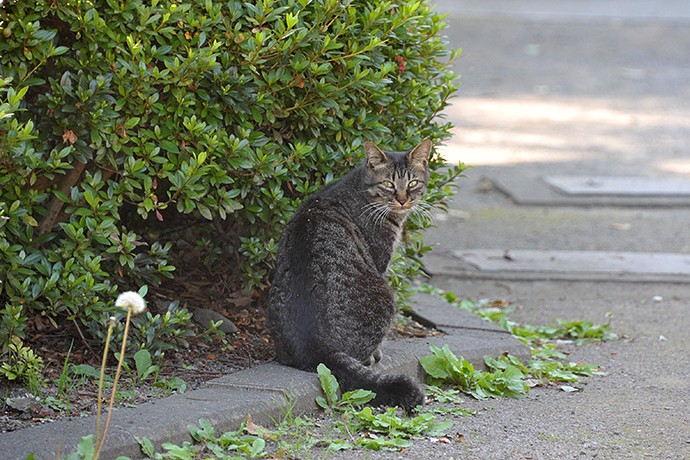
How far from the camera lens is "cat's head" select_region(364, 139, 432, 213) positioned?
4867 mm

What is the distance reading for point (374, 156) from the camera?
15.9 ft

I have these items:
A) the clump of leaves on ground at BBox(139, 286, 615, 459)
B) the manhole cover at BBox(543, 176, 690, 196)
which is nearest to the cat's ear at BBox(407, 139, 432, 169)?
the clump of leaves on ground at BBox(139, 286, 615, 459)

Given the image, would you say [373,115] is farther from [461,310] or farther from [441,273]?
[441,273]

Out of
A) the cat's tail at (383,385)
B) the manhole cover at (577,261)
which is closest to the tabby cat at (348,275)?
the cat's tail at (383,385)

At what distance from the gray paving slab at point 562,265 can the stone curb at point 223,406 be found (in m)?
1.99

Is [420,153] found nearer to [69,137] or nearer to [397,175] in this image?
[397,175]

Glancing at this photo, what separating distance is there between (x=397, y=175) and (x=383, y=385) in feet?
3.53

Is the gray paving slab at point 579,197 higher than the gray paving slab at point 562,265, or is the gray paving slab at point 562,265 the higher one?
the gray paving slab at point 579,197

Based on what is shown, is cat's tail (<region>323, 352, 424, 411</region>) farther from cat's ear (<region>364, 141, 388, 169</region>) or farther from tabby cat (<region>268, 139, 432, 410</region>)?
cat's ear (<region>364, 141, 388, 169</region>)

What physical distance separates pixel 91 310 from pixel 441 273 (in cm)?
332

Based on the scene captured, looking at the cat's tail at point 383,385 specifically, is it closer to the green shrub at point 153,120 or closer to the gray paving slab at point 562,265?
the green shrub at point 153,120

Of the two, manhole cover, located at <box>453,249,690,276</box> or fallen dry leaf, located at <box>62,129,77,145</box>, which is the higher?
fallen dry leaf, located at <box>62,129,77,145</box>

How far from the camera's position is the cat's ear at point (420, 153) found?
16.2 ft

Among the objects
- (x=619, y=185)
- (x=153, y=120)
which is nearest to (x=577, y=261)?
(x=619, y=185)
